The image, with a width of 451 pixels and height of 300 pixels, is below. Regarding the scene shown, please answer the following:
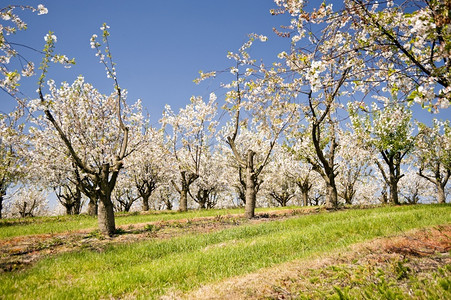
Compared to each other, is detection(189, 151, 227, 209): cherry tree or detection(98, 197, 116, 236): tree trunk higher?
detection(189, 151, 227, 209): cherry tree

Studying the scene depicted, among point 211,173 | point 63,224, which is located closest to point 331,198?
point 63,224

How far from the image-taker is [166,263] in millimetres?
7105

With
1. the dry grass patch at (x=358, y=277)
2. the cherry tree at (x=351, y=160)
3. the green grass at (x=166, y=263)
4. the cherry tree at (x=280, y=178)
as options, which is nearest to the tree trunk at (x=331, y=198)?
the cherry tree at (x=351, y=160)

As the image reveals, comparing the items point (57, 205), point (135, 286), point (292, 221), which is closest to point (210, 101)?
point (292, 221)

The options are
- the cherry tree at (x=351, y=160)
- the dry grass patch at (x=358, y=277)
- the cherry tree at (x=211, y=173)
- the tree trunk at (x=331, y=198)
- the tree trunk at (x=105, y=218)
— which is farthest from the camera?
the cherry tree at (x=211, y=173)

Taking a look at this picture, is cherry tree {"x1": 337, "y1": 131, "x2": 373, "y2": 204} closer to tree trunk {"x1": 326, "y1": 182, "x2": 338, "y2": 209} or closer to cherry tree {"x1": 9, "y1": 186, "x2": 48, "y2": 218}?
tree trunk {"x1": 326, "y1": 182, "x2": 338, "y2": 209}

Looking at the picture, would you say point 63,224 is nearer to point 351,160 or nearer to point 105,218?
point 105,218

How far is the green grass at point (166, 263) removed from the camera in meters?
5.62

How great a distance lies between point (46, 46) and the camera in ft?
32.0

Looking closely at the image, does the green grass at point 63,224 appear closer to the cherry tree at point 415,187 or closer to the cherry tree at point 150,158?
A: the cherry tree at point 150,158

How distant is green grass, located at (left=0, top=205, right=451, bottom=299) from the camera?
5617 millimetres

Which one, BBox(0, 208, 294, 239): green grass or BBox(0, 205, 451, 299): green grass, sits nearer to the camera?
BBox(0, 205, 451, 299): green grass

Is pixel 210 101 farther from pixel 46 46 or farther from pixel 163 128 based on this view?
pixel 46 46

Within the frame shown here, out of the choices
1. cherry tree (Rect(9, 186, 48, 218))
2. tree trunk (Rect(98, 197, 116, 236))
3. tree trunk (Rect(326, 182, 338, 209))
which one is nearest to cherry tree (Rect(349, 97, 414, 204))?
tree trunk (Rect(326, 182, 338, 209))
